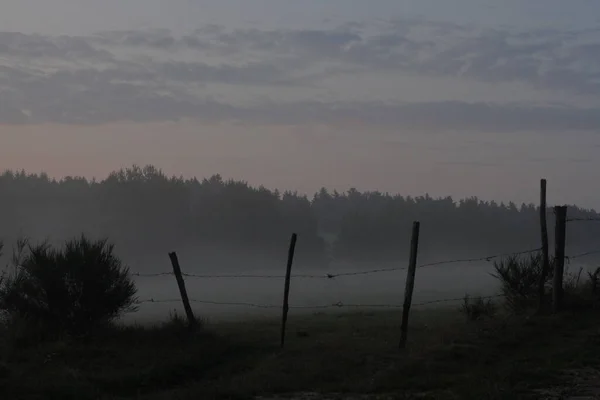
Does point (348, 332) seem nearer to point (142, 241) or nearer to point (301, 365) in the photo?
point (301, 365)

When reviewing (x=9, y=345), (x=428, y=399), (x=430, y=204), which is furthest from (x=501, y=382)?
(x=430, y=204)

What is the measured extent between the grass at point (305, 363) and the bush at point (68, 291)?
96 cm

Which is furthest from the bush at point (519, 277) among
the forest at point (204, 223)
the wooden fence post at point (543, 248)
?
the forest at point (204, 223)

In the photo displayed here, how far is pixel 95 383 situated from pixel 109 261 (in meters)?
7.18

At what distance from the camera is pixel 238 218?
138 meters

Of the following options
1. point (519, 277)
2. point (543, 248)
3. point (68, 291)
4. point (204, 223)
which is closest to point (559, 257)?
point (543, 248)

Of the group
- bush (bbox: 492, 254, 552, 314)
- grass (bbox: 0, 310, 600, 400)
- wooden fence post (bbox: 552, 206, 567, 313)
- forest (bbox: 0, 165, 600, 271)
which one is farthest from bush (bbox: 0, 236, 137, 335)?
forest (bbox: 0, 165, 600, 271)

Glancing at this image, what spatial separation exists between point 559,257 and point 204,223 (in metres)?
119

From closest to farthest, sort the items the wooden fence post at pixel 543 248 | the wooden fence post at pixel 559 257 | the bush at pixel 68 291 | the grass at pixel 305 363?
the grass at pixel 305 363
the wooden fence post at pixel 559 257
the wooden fence post at pixel 543 248
the bush at pixel 68 291

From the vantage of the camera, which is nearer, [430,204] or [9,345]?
[9,345]

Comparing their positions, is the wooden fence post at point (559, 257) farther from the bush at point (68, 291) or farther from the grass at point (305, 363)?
the bush at point (68, 291)

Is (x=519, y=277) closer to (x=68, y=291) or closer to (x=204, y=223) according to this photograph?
(x=68, y=291)

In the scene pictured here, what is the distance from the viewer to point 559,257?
674 inches

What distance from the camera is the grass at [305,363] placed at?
39.0ft
